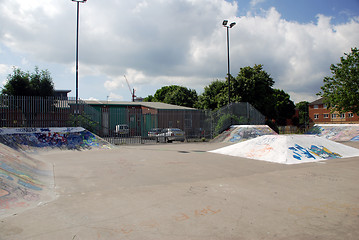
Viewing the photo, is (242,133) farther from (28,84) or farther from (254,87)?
(28,84)

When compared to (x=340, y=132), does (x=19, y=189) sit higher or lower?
lower

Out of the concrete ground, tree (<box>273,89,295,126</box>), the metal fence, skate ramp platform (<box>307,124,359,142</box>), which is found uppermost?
tree (<box>273,89,295,126</box>)

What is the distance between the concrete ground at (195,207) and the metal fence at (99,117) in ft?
32.5

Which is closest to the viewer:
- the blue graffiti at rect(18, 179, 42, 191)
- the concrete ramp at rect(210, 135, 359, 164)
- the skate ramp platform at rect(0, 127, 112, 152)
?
the blue graffiti at rect(18, 179, 42, 191)

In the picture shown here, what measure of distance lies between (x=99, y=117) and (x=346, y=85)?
2209 cm

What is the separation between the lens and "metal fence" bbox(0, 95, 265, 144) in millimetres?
15719

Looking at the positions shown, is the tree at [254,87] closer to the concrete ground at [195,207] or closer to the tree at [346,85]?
the tree at [346,85]

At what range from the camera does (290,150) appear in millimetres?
10820

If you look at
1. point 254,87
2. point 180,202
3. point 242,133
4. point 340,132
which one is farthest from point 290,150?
point 254,87

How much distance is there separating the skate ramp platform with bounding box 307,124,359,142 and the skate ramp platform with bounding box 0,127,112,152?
19252 millimetres

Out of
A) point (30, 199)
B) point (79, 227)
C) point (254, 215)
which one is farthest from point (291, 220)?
point (30, 199)

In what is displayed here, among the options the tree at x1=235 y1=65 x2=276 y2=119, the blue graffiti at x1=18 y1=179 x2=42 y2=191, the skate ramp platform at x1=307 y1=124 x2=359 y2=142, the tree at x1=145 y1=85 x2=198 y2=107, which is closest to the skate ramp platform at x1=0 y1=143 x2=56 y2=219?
the blue graffiti at x1=18 y1=179 x2=42 y2=191

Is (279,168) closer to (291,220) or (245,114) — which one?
(291,220)

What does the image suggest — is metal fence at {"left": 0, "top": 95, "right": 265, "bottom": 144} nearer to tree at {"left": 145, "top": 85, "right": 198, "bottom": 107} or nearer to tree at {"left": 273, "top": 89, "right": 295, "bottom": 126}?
tree at {"left": 145, "top": 85, "right": 198, "bottom": 107}
